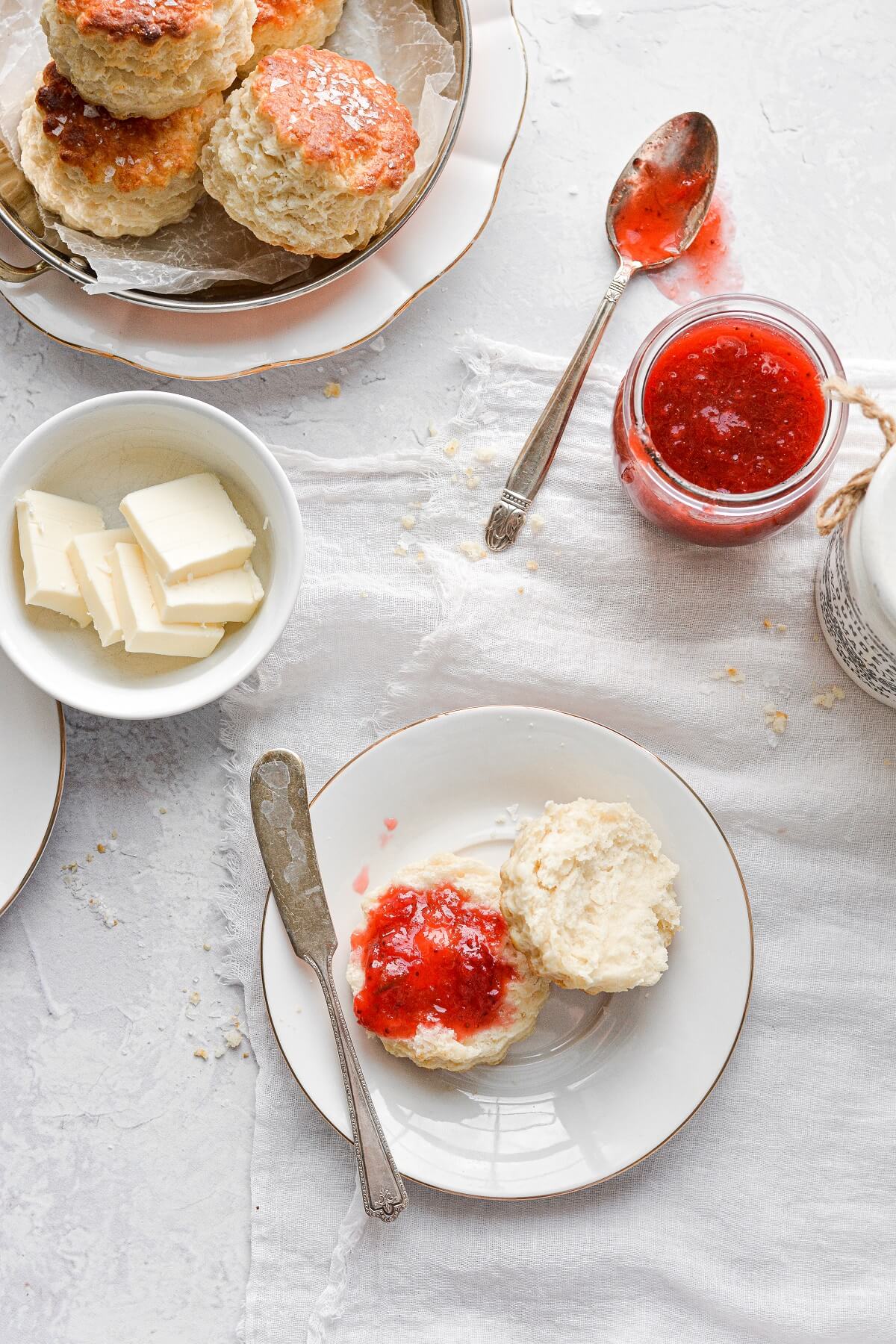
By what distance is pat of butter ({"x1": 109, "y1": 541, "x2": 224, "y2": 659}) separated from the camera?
1926 mm

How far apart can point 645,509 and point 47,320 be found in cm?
129

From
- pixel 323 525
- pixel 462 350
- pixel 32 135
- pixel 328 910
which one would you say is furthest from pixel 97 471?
pixel 328 910

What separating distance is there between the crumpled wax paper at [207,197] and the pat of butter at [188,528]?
42 centimetres

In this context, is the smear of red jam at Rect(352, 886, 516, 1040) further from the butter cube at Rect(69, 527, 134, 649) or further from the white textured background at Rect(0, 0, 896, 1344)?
the butter cube at Rect(69, 527, 134, 649)

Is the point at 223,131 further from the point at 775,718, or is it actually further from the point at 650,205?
the point at 775,718

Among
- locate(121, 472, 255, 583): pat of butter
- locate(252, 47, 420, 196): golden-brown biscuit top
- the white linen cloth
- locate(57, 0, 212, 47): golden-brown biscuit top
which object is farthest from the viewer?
the white linen cloth

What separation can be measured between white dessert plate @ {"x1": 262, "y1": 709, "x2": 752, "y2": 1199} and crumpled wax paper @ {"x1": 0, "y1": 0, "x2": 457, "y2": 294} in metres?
1.02

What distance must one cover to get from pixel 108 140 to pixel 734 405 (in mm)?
1272

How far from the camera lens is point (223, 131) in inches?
74.9

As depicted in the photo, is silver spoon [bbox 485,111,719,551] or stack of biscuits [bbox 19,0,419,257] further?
silver spoon [bbox 485,111,719,551]

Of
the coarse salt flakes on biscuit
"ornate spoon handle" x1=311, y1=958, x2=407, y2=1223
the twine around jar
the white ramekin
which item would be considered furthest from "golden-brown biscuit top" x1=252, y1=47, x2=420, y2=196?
"ornate spoon handle" x1=311, y1=958, x2=407, y2=1223

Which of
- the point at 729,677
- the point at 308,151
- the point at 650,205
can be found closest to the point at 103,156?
the point at 308,151

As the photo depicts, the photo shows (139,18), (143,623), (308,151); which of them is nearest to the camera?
(139,18)

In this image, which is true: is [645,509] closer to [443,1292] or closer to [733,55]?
[733,55]
